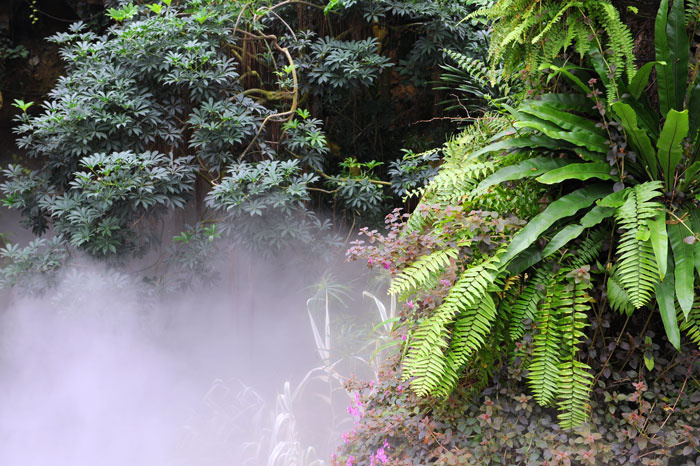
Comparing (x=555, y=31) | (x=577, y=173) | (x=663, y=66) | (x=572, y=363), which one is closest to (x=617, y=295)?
(x=572, y=363)

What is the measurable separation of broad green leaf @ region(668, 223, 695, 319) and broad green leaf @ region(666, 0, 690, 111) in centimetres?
60

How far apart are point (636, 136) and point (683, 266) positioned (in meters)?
0.55

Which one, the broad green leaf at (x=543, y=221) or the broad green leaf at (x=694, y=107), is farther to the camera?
the broad green leaf at (x=694, y=107)

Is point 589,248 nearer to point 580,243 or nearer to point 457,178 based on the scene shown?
point 580,243

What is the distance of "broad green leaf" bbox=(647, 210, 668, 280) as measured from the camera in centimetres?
189

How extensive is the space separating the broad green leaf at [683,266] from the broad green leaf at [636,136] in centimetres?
28

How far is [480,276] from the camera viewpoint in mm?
2162

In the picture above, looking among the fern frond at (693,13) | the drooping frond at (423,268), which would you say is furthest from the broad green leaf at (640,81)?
the drooping frond at (423,268)

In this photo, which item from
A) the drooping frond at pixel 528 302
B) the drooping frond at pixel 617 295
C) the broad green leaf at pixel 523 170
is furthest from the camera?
the broad green leaf at pixel 523 170

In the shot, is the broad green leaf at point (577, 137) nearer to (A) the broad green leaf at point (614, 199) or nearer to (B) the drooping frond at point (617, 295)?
(A) the broad green leaf at point (614, 199)

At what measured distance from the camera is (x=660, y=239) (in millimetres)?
1951

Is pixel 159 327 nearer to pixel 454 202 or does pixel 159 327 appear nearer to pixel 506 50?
pixel 454 202

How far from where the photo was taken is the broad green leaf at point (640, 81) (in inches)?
89.4

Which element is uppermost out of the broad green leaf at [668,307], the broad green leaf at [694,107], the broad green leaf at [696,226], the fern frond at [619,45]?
the fern frond at [619,45]
